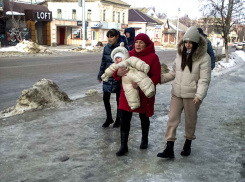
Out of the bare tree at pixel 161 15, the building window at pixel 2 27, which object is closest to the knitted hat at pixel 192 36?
the building window at pixel 2 27

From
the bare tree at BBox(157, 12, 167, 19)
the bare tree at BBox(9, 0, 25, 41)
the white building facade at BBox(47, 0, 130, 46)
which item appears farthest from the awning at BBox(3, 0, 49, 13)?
the bare tree at BBox(157, 12, 167, 19)

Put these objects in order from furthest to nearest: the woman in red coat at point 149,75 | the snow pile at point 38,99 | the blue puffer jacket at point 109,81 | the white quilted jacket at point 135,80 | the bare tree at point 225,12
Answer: the bare tree at point 225,12 → the snow pile at point 38,99 → the blue puffer jacket at point 109,81 → the woman in red coat at point 149,75 → the white quilted jacket at point 135,80

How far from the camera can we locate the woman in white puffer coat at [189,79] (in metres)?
3.61

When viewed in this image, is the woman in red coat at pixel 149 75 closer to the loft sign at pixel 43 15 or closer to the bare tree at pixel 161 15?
the loft sign at pixel 43 15

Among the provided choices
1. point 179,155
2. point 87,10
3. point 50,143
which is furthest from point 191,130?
point 87,10

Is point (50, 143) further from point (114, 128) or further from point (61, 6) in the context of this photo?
point (61, 6)

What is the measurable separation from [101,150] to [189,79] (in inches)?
60.9

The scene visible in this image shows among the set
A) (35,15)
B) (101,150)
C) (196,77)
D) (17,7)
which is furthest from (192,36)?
(35,15)

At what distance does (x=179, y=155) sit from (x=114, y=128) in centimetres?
147

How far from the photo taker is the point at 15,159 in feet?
11.9

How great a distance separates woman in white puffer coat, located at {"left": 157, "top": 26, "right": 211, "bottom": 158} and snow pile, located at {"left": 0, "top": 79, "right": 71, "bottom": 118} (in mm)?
3373

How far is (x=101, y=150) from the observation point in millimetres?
3998

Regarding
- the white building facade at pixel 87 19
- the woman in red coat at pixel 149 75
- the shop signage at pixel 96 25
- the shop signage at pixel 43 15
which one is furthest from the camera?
the shop signage at pixel 96 25

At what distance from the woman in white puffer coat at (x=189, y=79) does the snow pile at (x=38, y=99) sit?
337 centimetres
